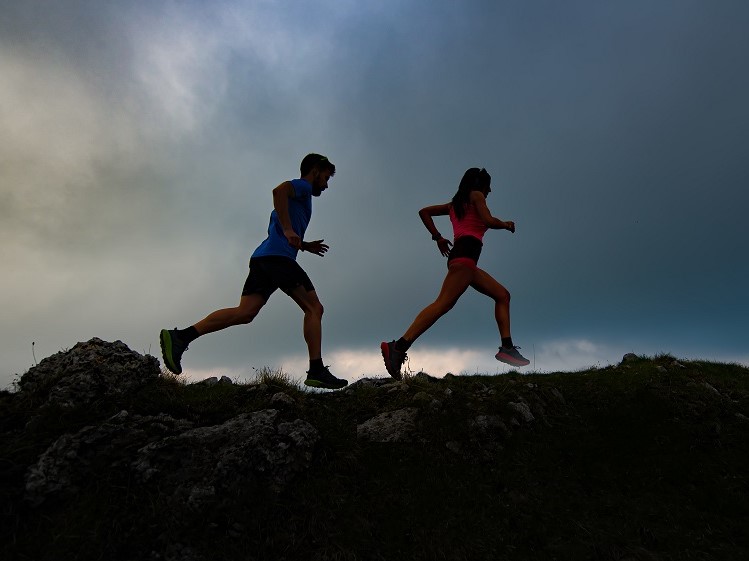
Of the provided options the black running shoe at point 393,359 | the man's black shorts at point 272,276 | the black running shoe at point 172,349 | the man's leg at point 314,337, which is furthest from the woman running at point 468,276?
the black running shoe at point 172,349

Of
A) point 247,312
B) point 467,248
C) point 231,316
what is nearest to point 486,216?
point 467,248

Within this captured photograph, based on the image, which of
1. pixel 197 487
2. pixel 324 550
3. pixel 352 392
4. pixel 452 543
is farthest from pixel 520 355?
pixel 197 487

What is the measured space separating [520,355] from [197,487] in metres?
4.66

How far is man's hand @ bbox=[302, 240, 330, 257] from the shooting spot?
6282mm

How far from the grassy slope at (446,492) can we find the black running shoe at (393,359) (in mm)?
532

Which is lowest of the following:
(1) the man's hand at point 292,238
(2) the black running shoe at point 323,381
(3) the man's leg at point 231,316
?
(2) the black running shoe at point 323,381

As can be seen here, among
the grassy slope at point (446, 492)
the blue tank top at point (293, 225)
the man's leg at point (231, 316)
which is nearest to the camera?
the grassy slope at point (446, 492)

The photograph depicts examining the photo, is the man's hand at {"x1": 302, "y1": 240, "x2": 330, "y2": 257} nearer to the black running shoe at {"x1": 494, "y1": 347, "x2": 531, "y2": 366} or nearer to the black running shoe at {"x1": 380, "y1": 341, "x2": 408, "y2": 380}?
the black running shoe at {"x1": 380, "y1": 341, "x2": 408, "y2": 380}

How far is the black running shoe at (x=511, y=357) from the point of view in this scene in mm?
6637

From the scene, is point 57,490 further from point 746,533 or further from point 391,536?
point 746,533

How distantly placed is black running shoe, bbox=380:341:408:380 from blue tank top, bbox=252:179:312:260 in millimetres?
1915

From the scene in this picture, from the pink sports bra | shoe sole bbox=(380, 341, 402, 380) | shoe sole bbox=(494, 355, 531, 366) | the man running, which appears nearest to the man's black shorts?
the man running

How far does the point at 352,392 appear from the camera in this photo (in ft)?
21.3

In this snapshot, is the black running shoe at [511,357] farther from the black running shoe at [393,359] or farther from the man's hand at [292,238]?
the man's hand at [292,238]
